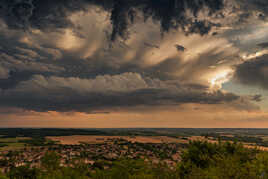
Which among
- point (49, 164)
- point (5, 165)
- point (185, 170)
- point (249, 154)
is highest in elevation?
point (249, 154)

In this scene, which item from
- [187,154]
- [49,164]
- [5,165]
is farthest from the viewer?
[5,165]

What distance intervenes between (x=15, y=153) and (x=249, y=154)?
135 meters

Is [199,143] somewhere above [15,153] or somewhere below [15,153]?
above

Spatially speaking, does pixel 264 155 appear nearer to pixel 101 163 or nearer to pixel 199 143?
pixel 199 143

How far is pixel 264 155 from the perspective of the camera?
27078 millimetres

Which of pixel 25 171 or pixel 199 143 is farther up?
pixel 199 143

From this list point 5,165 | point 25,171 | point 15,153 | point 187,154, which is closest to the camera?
point 187,154

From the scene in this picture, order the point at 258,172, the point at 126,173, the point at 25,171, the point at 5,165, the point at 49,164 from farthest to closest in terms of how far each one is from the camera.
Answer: the point at 5,165 → the point at 49,164 → the point at 25,171 → the point at 126,173 → the point at 258,172

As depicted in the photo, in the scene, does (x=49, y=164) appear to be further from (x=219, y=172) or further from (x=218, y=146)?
(x=219, y=172)

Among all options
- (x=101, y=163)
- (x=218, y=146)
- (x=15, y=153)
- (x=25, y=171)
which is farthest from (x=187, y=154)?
(x=15, y=153)

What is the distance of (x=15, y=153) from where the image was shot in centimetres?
13162

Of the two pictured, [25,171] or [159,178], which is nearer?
[159,178]

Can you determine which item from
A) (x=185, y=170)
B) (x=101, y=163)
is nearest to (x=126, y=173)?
(x=185, y=170)

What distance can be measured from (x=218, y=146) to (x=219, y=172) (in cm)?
2666
